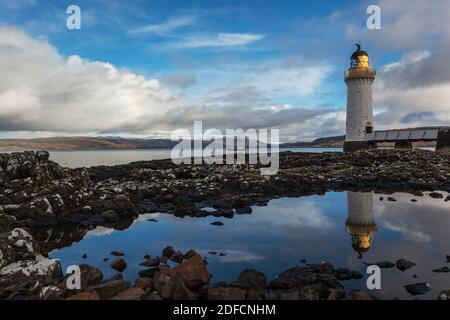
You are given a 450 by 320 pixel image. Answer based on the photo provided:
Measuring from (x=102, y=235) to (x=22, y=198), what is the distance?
21.0ft

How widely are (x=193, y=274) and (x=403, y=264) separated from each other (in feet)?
18.3

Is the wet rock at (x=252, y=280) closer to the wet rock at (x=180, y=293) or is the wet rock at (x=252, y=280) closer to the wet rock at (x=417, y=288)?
the wet rock at (x=180, y=293)

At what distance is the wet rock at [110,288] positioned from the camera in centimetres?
725

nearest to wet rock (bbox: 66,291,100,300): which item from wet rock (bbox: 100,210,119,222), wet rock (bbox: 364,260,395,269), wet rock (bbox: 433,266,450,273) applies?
wet rock (bbox: 364,260,395,269)

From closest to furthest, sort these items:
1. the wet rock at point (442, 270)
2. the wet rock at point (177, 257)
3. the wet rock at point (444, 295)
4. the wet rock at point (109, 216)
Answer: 1. the wet rock at point (444, 295)
2. the wet rock at point (442, 270)
3. the wet rock at point (177, 257)
4. the wet rock at point (109, 216)

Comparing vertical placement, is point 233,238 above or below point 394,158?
below

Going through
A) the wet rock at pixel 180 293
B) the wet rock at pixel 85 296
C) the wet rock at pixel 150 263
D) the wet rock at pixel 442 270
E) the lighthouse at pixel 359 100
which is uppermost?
the lighthouse at pixel 359 100

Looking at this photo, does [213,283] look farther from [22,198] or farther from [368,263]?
[22,198]

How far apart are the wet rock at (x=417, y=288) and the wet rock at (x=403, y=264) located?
1.12m

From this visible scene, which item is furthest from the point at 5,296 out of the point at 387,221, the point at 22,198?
the point at 387,221

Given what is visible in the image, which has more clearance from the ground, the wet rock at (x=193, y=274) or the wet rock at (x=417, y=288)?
the wet rock at (x=193, y=274)

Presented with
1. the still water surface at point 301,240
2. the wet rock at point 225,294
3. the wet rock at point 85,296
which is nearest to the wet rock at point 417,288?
the still water surface at point 301,240

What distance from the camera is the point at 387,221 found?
15.7 meters

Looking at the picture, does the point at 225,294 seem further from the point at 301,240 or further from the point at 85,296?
the point at 301,240
